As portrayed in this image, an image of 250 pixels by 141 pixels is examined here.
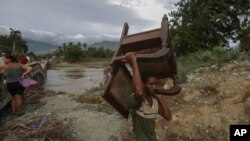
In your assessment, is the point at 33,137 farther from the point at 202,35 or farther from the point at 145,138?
the point at 202,35

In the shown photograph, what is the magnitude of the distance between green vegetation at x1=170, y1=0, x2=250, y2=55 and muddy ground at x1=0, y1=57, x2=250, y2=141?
1723 cm

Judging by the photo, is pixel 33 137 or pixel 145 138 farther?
pixel 33 137

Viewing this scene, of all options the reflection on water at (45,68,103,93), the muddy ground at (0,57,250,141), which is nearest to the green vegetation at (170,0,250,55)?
the reflection on water at (45,68,103,93)

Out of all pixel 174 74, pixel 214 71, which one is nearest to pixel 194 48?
pixel 214 71

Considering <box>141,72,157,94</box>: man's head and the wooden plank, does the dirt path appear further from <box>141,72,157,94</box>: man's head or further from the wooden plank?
<box>141,72,157,94</box>: man's head

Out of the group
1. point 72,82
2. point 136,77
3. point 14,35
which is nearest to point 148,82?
point 136,77

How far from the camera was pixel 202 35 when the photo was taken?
2836 cm

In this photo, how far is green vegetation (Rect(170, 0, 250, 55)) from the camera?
28.1m

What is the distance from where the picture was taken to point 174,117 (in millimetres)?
8789

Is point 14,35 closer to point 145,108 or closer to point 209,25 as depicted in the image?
point 209,25

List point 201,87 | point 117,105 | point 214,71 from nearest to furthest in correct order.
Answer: point 117,105
point 201,87
point 214,71

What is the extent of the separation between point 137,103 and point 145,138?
39cm

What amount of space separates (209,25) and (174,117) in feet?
66.5

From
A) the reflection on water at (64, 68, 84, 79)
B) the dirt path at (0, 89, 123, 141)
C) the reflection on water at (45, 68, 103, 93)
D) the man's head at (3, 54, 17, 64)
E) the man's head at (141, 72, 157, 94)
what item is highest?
the man's head at (3, 54, 17, 64)
